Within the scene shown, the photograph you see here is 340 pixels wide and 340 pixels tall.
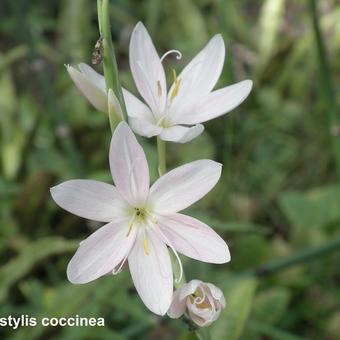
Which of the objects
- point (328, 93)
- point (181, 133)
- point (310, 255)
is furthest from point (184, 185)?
point (328, 93)

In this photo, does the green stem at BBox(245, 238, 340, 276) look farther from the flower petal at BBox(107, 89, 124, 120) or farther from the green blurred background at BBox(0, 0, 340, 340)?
the flower petal at BBox(107, 89, 124, 120)

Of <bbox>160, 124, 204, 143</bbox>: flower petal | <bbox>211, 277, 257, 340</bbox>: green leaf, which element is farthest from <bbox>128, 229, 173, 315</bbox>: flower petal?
<bbox>211, 277, 257, 340</bbox>: green leaf

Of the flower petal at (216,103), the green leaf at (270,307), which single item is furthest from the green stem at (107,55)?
the green leaf at (270,307)

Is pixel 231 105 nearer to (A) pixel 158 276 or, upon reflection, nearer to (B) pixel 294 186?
(A) pixel 158 276

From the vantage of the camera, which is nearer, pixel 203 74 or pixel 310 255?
pixel 203 74

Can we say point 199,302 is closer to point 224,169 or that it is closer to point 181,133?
point 181,133

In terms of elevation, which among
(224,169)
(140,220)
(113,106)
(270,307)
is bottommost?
(270,307)

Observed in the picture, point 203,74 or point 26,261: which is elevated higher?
point 203,74
